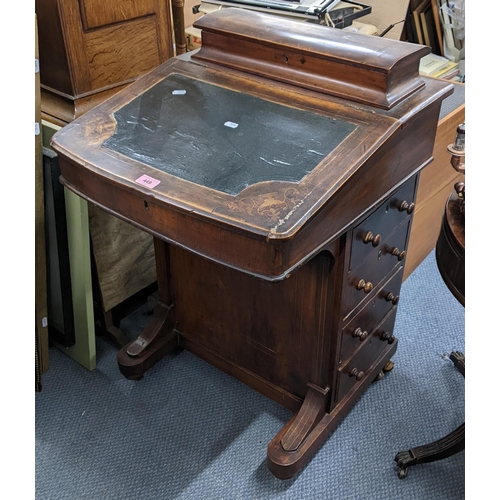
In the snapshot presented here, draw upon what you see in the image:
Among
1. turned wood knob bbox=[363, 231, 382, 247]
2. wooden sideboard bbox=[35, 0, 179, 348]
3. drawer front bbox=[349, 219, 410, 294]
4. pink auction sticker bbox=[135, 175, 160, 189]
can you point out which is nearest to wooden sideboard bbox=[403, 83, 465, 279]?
drawer front bbox=[349, 219, 410, 294]

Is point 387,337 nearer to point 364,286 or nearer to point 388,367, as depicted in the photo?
point 388,367

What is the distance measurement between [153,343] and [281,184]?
107cm

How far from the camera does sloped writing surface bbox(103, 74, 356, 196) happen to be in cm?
122

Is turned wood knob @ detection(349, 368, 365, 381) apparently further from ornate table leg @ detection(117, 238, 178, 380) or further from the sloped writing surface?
the sloped writing surface

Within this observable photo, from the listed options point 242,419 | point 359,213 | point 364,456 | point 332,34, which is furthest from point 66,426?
point 332,34

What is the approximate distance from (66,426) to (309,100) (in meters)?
1.30

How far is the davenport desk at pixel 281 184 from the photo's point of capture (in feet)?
3.80

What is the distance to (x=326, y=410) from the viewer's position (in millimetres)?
1777

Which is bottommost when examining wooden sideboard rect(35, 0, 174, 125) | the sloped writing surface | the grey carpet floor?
the grey carpet floor

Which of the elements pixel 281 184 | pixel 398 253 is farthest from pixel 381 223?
pixel 281 184

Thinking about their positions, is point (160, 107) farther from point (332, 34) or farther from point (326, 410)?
point (326, 410)

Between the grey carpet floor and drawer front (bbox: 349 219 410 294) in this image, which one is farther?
the grey carpet floor

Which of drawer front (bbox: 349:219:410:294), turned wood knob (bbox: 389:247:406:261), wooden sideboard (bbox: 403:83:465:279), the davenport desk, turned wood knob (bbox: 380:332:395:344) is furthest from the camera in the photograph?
wooden sideboard (bbox: 403:83:465:279)

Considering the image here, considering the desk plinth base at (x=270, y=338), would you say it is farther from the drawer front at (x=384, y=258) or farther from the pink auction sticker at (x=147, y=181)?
the pink auction sticker at (x=147, y=181)
